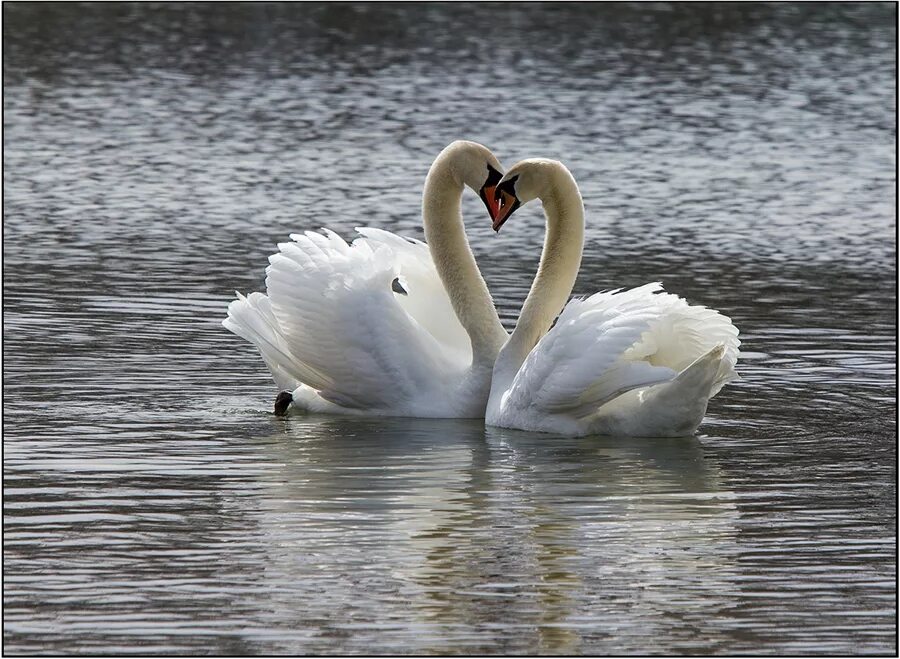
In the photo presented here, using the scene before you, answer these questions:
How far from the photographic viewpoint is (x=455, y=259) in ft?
35.5

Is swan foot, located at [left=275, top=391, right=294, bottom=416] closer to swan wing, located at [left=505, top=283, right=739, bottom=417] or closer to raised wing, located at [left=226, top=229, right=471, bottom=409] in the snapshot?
raised wing, located at [left=226, top=229, right=471, bottom=409]

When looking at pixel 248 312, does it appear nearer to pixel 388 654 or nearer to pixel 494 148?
pixel 388 654

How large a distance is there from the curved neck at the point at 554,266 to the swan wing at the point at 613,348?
0.52m

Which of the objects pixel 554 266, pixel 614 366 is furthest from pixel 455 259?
pixel 614 366

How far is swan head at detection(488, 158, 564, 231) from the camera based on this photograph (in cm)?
1043

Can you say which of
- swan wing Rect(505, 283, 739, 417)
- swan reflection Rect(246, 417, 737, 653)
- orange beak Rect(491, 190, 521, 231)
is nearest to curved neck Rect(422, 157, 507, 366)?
orange beak Rect(491, 190, 521, 231)

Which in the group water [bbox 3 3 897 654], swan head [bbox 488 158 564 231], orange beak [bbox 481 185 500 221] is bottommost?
water [bbox 3 3 897 654]

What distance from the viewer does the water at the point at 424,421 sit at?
271 inches

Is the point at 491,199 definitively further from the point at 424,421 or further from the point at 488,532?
the point at 488,532

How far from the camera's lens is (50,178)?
18219mm

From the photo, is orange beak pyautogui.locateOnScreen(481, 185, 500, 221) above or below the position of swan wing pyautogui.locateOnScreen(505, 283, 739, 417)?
above

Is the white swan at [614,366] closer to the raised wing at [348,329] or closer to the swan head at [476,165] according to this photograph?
the swan head at [476,165]

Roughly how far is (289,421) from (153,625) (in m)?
3.97

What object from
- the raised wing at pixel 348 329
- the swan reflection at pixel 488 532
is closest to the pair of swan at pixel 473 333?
the raised wing at pixel 348 329
